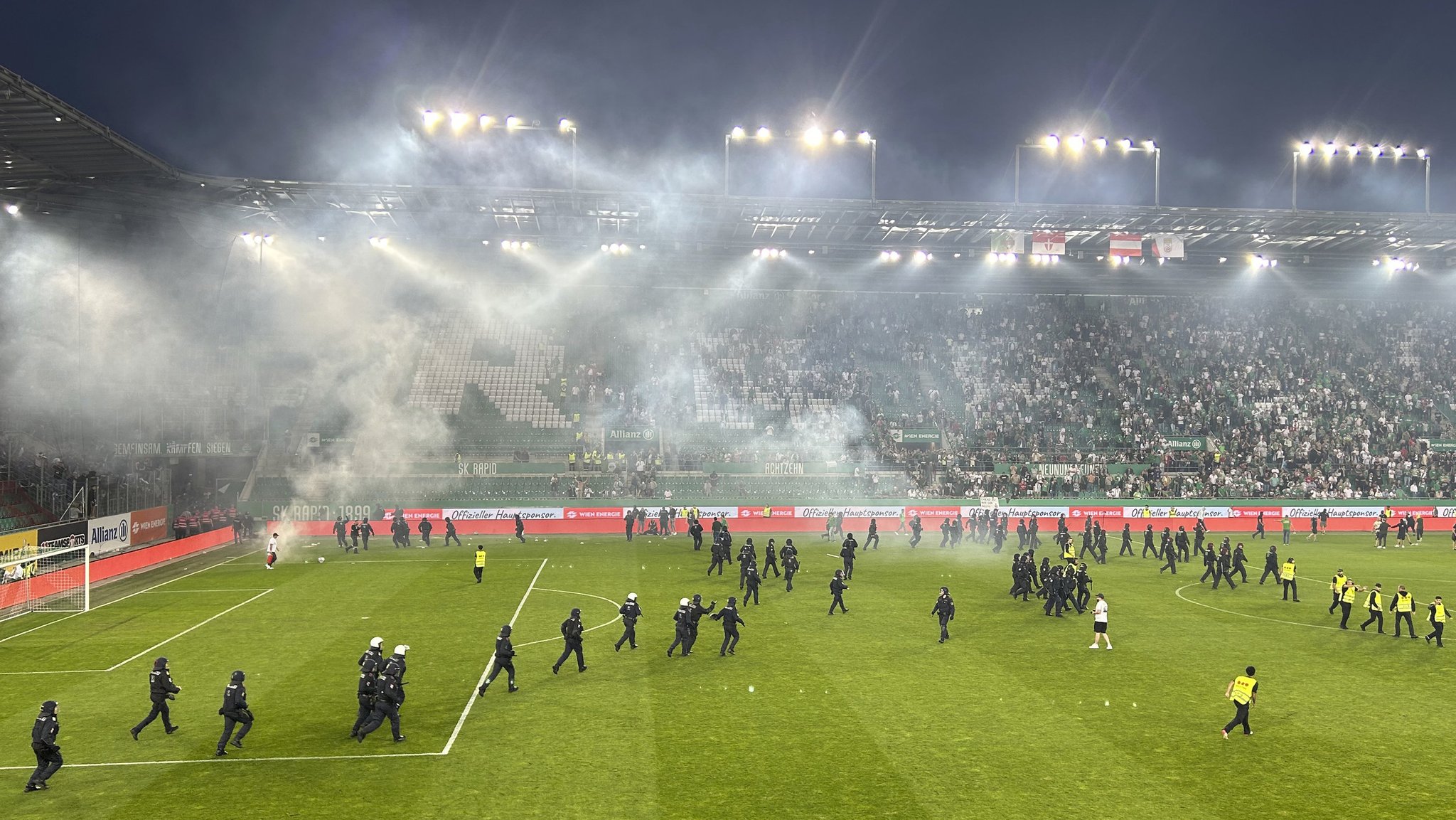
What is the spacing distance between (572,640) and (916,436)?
132 ft

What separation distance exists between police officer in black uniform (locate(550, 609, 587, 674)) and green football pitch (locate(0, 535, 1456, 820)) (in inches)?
14.9

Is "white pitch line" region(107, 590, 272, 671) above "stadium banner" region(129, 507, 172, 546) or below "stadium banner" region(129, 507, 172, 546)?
below

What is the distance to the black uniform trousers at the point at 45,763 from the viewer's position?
47.5 feet

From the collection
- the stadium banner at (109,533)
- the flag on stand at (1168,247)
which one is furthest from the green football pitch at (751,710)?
the flag on stand at (1168,247)

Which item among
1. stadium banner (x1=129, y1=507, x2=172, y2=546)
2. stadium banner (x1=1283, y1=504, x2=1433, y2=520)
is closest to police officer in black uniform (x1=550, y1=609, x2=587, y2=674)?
stadium banner (x1=129, y1=507, x2=172, y2=546)

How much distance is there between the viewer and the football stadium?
1597cm

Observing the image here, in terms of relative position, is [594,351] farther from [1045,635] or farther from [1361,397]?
[1361,397]

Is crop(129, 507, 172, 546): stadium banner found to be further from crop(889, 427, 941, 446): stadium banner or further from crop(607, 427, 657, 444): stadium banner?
crop(889, 427, 941, 446): stadium banner

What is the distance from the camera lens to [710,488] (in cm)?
5212

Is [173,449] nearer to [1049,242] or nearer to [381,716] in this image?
[381,716]

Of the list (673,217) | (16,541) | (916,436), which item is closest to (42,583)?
(16,541)

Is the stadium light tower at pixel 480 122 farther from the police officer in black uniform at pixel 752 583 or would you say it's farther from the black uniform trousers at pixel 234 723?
the black uniform trousers at pixel 234 723

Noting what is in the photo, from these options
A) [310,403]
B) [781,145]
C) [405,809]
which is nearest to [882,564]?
[781,145]

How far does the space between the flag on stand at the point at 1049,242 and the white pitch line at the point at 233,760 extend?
45.1 metres
